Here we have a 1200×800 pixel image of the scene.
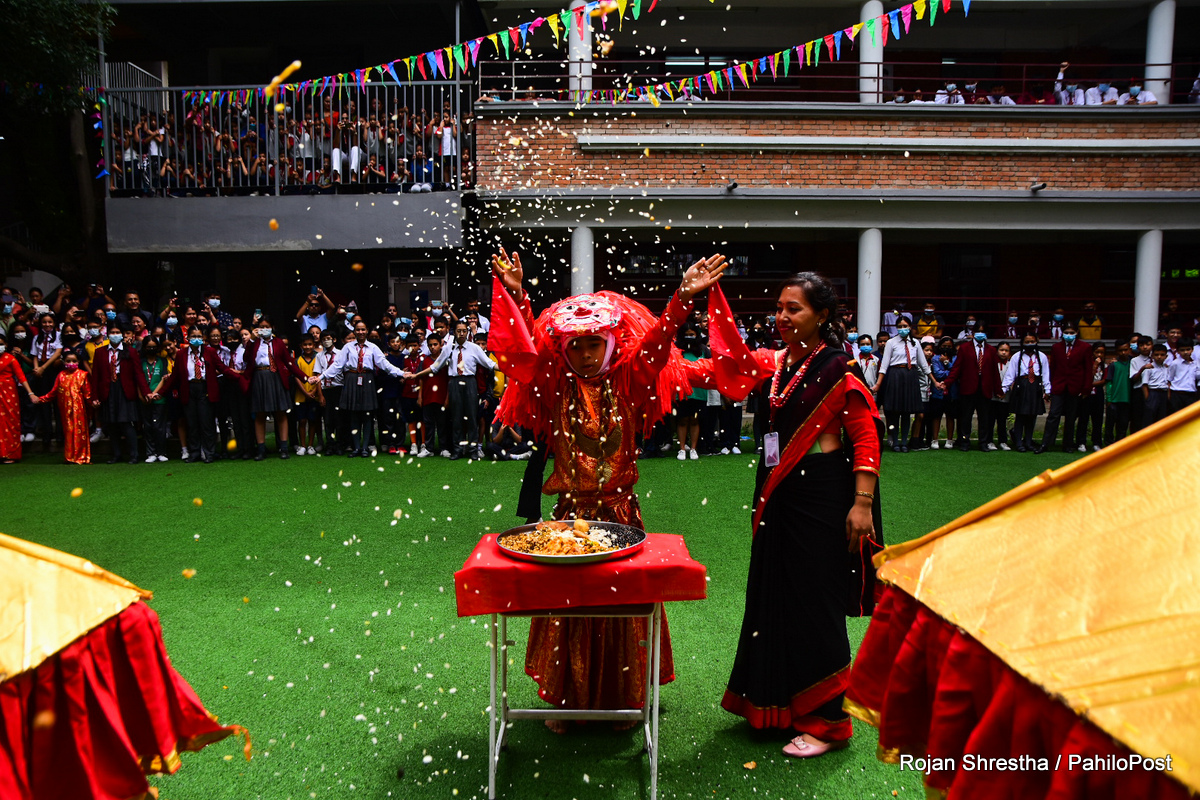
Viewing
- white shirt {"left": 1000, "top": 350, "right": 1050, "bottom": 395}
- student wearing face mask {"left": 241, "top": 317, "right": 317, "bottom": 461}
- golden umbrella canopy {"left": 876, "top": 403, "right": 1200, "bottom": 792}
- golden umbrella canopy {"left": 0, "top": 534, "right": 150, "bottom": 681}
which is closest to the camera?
golden umbrella canopy {"left": 876, "top": 403, "right": 1200, "bottom": 792}

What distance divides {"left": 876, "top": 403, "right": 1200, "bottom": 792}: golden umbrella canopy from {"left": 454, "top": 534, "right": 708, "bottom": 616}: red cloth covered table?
3.56 ft

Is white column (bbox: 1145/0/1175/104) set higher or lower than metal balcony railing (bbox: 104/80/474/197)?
higher

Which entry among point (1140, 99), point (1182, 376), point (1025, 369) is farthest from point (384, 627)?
point (1140, 99)

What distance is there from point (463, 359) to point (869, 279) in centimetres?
677

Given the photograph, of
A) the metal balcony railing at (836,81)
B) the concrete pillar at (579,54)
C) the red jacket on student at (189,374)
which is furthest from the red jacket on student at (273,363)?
the concrete pillar at (579,54)

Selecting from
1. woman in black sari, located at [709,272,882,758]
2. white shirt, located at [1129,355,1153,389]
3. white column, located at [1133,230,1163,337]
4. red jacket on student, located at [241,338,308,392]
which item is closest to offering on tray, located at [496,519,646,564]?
woman in black sari, located at [709,272,882,758]

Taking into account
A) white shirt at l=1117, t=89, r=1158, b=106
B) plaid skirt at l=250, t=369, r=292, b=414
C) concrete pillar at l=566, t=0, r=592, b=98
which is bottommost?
plaid skirt at l=250, t=369, r=292, b=414

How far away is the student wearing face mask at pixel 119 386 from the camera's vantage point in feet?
34.2

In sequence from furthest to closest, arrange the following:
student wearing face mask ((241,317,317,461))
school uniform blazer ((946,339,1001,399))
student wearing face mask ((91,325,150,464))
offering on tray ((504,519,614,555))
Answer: school uniform blazer ((946,339,1001,399)), student wearing face mask ((241,317,317,461)), student wearing face mask ((91,325,150,464)), offering on tray ((504,519,614,555))

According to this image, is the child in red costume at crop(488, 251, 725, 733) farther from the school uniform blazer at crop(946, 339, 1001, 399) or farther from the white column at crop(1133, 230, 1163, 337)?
the white column at crop(1133, 230, 1163, 337)

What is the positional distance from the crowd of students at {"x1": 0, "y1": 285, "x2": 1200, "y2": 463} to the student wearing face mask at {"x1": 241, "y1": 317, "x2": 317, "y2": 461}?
0.07 ft

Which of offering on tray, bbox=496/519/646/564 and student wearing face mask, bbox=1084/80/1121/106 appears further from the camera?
student wearing face mask, bbox=1084/80/1121/106

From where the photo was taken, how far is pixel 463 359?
421 inches

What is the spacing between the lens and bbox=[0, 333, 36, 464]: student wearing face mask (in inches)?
413
